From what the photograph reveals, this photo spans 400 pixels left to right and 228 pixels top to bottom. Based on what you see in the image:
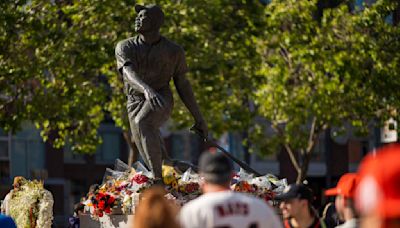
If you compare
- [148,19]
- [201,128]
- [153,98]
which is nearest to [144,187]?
[153,98]

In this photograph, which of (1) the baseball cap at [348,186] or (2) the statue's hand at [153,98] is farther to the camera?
(2) the statue's hand at [153,98]

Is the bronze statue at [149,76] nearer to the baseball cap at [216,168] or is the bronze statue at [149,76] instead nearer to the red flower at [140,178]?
the red flower at [140,178]

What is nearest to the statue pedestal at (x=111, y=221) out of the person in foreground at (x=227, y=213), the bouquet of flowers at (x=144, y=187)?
the bouquet of flowers at (x=144, y=187)

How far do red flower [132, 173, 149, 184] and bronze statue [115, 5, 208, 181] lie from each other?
0.61 feet

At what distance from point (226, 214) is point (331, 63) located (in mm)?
29545

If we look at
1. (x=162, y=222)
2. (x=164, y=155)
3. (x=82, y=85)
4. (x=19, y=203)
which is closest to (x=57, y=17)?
(x=82, y=85)

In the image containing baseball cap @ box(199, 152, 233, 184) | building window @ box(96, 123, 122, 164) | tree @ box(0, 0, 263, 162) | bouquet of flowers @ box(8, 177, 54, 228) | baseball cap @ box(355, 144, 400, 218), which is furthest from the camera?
building window @ box(96, 123, 122, 164)

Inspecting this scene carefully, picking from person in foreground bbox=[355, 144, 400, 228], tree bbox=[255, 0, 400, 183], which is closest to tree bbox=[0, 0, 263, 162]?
tree bbox=[255, 0, 400, 183]

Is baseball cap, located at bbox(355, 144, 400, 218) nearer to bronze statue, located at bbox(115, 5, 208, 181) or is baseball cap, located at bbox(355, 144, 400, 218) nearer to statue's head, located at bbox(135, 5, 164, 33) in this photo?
bronze statue, located at bbox(115, 5, 208, 181)

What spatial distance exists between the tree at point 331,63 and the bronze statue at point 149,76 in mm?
20743

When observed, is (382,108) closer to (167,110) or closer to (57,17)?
(57,17)

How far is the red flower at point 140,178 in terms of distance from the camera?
51.1 ft

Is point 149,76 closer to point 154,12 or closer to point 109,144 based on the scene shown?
point 154,12

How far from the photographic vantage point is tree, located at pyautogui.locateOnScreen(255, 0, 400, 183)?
3669 cm
